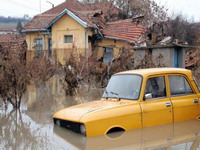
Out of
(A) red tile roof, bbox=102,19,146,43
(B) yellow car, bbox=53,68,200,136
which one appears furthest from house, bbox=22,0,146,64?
(B) yellow car, bbox=53,68,200,136

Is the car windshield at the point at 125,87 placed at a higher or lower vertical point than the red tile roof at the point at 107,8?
lower

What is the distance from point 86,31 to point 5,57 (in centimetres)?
1392

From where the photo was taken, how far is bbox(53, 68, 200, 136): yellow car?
584cm

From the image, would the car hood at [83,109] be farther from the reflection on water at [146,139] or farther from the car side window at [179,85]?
the car side window at [179,85]

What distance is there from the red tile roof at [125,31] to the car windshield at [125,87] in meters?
15.9

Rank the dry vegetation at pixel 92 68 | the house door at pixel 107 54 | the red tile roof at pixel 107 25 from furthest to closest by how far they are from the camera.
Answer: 1. the red tile roof at pixel 107 25
2. the house door at pixel 107 54
3. the dry vegetation at pixel 92 68

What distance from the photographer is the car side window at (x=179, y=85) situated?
22.4 ft

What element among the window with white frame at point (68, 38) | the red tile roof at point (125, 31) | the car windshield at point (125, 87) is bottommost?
the car windshield at point (125, 87)

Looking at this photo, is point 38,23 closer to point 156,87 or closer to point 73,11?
point 73,11

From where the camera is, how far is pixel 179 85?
6.94 m

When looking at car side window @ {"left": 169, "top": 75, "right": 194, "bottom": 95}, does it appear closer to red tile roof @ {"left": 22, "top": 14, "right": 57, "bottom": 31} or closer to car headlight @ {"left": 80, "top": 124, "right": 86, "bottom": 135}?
car headlight @ {"left": 80, "top": 124, "right": 86, "bottom": 135}

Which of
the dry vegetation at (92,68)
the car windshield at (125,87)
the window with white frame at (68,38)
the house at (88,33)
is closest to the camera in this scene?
the car windshield at (125,87)

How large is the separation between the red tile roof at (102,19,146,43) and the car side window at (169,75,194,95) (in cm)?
1571

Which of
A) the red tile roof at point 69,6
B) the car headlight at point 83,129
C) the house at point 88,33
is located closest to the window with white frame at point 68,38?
the house at point 88,33
